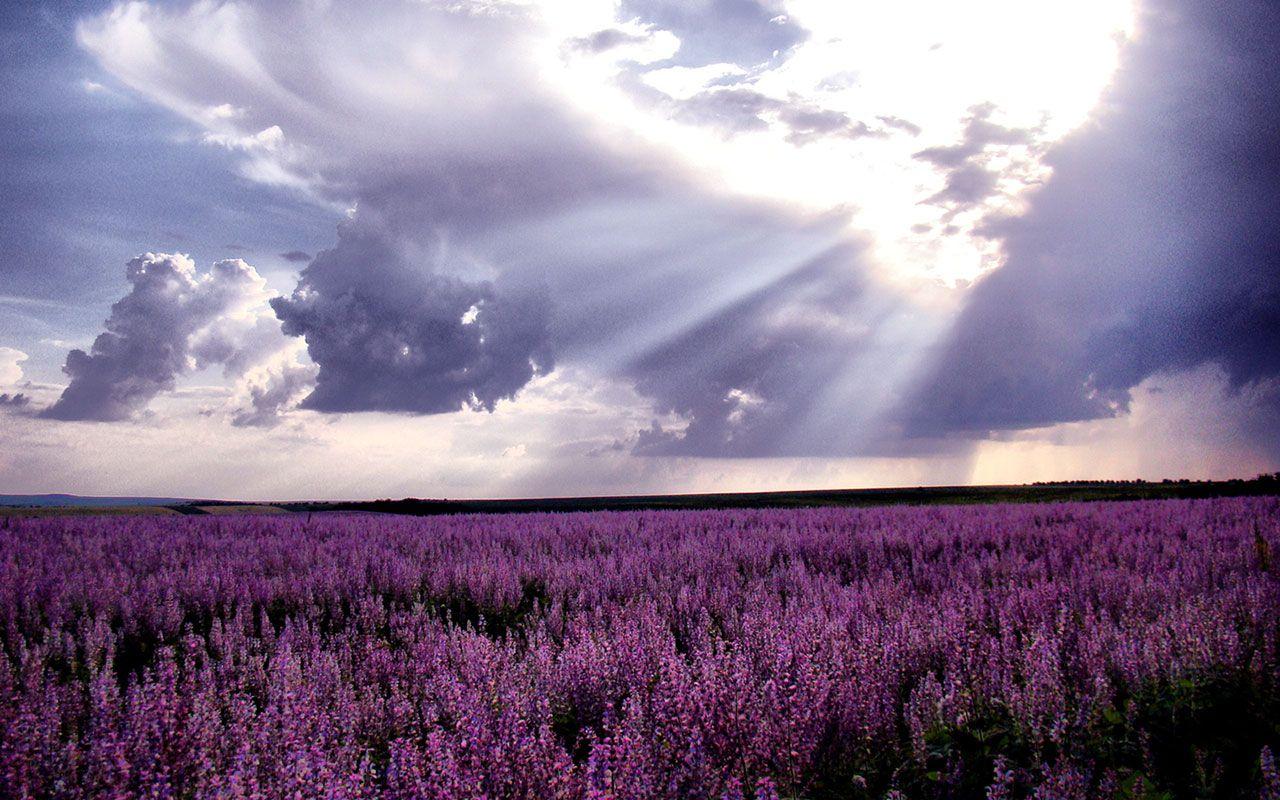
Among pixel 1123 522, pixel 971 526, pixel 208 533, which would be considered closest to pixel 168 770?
pixel 971 526

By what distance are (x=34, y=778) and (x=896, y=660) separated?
3.93 m

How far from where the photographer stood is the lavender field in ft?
8.04

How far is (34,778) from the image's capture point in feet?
8.35

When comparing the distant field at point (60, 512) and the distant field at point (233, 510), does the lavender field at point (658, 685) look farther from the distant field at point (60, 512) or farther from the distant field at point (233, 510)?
the distant field at point (233, 510)

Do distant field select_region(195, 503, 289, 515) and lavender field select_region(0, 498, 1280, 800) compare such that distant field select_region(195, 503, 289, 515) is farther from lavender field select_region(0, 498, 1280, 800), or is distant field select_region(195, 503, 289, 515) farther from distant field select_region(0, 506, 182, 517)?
lavender field select_region(0, 498, 1280, 800)

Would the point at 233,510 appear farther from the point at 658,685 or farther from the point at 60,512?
the point at 658,685

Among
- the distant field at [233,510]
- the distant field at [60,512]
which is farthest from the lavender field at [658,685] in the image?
the distant field at [233,510]

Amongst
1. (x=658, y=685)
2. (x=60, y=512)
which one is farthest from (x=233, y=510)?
(x=658, y=685)

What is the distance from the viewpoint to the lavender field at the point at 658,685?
245cm

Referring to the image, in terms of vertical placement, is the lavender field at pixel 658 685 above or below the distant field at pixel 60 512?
above

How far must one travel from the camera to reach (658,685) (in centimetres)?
310

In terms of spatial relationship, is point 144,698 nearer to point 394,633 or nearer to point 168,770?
point 168,770

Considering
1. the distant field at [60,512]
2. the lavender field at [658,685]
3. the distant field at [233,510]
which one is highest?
the lavender field at [658,685]

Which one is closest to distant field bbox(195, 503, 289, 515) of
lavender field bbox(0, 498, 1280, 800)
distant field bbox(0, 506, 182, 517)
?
distant field bbox(0, 506, 182, 517)
